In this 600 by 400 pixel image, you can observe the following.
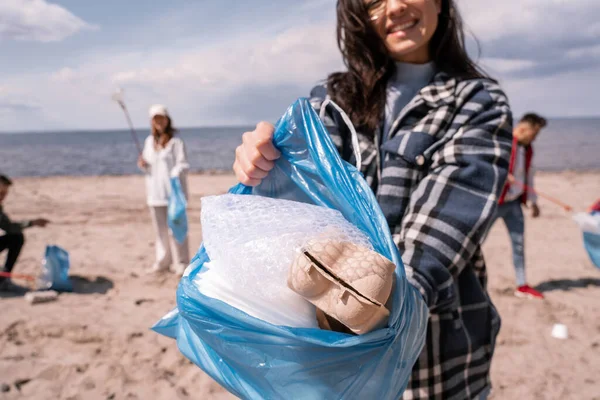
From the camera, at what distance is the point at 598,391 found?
9.05ft

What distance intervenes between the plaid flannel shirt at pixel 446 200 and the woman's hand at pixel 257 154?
0.81 feet

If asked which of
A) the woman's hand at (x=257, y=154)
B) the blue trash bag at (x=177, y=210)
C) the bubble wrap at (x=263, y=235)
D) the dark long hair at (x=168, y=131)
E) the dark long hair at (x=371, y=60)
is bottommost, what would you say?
the blue trash bag at (x=177, y=210)

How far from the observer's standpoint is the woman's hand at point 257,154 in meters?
0.98

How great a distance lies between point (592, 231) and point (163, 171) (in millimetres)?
4016

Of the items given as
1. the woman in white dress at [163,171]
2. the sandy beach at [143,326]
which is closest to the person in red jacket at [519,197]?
the sandy beach at [143,326]

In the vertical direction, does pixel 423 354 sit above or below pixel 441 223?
below

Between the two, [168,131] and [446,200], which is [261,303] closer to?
[446,200]

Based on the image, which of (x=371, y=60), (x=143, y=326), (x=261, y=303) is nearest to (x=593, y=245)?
(x=371, y=60)

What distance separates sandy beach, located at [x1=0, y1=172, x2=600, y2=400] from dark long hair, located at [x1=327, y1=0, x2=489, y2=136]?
6.88 feet

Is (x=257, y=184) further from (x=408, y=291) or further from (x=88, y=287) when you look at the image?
(x=88, y=287)

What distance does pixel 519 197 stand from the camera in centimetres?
405

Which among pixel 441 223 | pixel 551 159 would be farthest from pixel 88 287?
pixel 551 159

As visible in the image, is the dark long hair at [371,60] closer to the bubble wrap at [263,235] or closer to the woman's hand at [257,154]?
the woman's hand at [257,154]

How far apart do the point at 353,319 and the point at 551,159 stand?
70.4 feet
